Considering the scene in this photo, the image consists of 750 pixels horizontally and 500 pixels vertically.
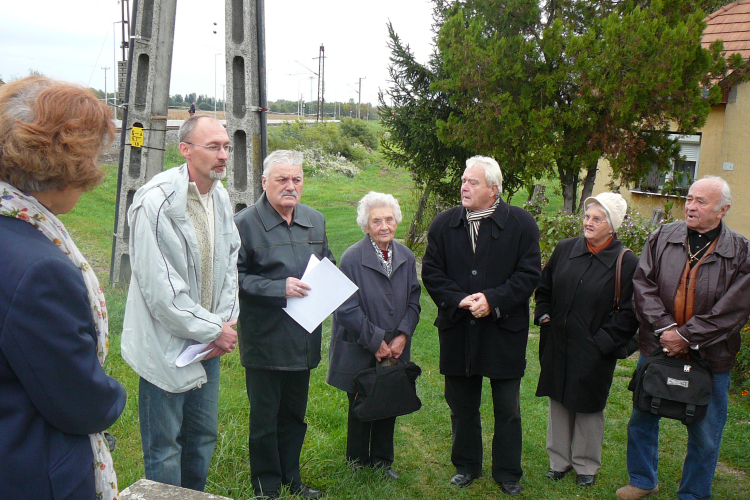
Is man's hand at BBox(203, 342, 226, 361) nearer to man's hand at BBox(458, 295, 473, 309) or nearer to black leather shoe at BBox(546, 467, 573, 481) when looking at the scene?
man's hand at BBox(458, 295, 473, 309)

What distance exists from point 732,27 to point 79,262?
46.8 ft

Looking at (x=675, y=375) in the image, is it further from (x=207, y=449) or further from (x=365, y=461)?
(x=207, y=449)

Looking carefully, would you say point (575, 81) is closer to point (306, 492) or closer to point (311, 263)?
point (311, 263)

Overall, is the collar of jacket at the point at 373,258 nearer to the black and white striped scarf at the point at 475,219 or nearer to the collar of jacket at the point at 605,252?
the black and white striped scarf at the point at 475,219

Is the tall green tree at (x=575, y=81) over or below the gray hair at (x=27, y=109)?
over

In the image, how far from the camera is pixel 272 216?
385 centimetres

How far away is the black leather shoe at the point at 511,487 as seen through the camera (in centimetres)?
429

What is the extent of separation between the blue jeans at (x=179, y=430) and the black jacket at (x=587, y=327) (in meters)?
2.44

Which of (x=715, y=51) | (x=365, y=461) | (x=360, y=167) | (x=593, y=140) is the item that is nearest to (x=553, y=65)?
(x=593, y=140)

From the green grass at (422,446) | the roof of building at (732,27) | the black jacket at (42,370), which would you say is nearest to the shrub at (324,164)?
the roof of building at (732,27)

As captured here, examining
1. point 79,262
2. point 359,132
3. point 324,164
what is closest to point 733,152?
point 79,262

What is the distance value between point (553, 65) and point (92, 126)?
9460 mm

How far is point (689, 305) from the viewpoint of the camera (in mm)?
3926

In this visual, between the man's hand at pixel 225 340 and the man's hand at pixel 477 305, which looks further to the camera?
the man's hand at pixel 477 305
